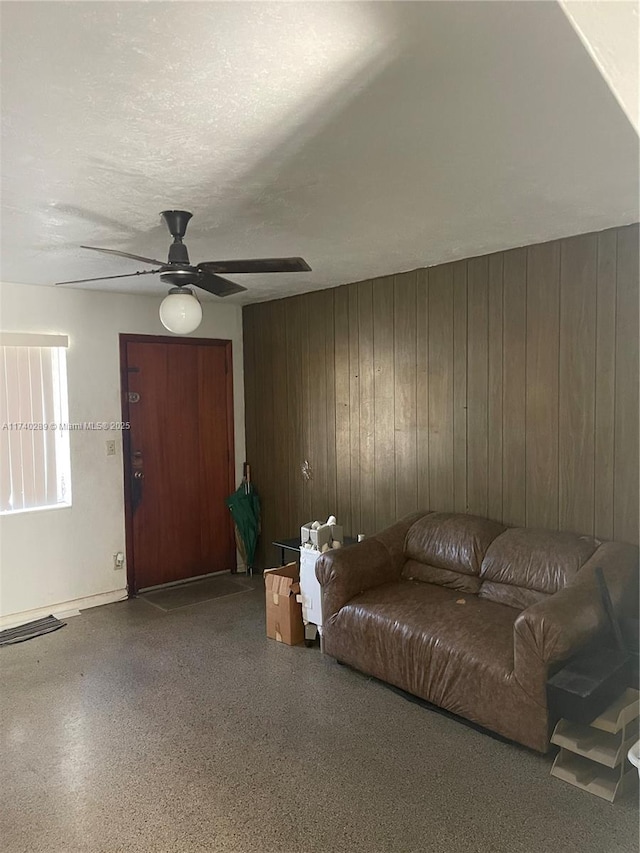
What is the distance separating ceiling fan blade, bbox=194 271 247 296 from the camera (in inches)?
110

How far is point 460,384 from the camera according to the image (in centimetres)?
390

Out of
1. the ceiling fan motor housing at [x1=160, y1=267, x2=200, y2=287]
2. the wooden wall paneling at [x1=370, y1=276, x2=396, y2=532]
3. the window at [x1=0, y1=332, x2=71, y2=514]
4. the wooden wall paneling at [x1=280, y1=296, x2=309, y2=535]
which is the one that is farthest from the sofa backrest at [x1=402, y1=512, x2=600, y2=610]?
the window at [x1=0, y1=332, x2=71, y2=514]

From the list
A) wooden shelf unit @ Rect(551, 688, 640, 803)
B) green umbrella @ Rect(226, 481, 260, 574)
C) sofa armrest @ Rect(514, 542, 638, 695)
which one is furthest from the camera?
green umbrella @ Rect(226, 481, 260, 574)

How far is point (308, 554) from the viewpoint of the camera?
12.7ft

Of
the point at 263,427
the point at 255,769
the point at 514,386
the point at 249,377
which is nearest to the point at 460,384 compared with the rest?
the point at 514,386

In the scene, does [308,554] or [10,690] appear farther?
[308,554]

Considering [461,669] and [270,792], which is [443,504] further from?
[270,792]

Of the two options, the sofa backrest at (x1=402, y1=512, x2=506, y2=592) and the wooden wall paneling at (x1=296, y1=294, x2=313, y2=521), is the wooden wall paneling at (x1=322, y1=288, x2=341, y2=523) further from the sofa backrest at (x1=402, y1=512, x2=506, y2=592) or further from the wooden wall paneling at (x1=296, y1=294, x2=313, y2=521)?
the sofa backrest at (x1=402, y1=512, x2=506, y2=592)

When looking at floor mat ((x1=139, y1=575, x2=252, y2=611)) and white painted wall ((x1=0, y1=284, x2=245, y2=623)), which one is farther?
floor mat ((x1=139, y1=575, x2=252, y2=611))

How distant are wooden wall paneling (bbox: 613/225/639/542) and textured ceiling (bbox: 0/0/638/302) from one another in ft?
0.77

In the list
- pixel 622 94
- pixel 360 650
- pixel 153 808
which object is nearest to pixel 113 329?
pixel 360 650

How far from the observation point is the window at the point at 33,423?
4.35 metres

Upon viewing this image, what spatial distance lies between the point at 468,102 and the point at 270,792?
2624 mm

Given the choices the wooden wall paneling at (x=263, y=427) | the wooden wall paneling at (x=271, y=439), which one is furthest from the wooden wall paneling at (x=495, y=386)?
the wooden wall paneling at (x=263, y=427)
